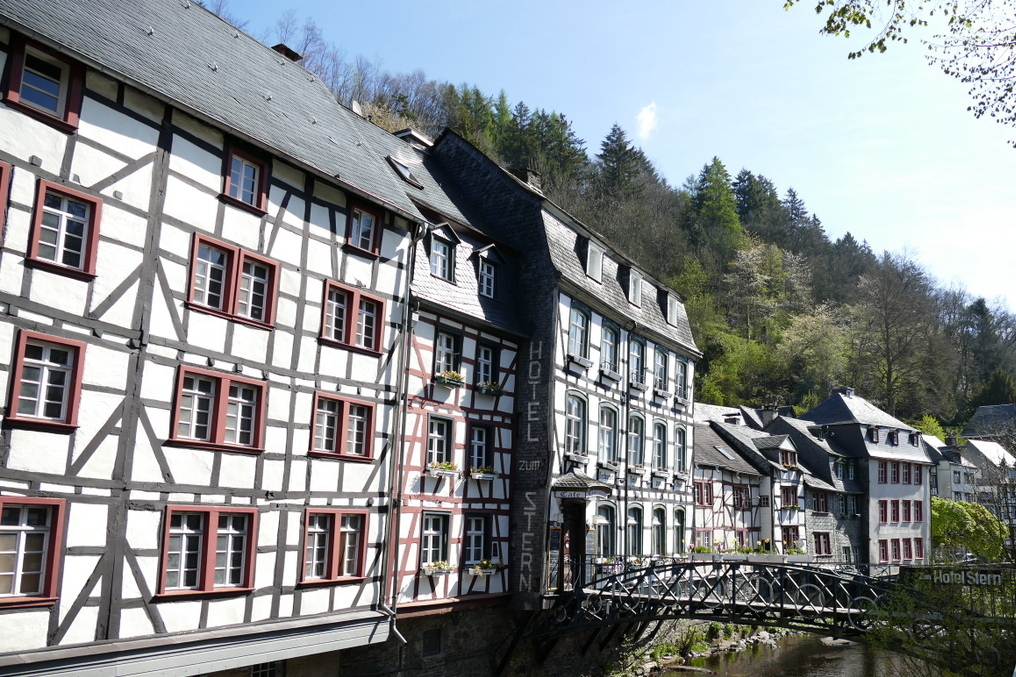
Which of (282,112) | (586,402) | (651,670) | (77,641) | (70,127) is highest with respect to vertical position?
(282,112)

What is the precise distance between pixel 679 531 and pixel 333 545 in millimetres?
15342

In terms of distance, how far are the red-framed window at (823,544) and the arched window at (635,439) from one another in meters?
21.4

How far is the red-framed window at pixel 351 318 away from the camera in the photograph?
1562 centimetres

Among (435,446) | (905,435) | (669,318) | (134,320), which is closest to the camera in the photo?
(134,320)

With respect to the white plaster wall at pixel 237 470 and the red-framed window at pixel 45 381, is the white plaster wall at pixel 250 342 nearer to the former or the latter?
the white plaster wall at pixel 237 470

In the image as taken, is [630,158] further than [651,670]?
Yes

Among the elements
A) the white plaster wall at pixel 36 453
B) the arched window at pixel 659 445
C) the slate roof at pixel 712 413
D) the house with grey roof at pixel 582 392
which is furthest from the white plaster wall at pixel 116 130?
the slate roof at pixel 712 413

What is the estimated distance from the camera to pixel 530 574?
19.6 meters

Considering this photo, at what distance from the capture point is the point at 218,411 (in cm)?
1330

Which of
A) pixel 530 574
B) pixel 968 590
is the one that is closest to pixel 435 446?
pixel 530 574

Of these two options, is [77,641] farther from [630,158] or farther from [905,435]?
[630,158]

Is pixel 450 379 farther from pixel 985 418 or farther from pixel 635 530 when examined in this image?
pixel 985 418

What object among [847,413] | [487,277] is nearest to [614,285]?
[487,277]

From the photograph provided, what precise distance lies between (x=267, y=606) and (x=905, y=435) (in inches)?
1761
